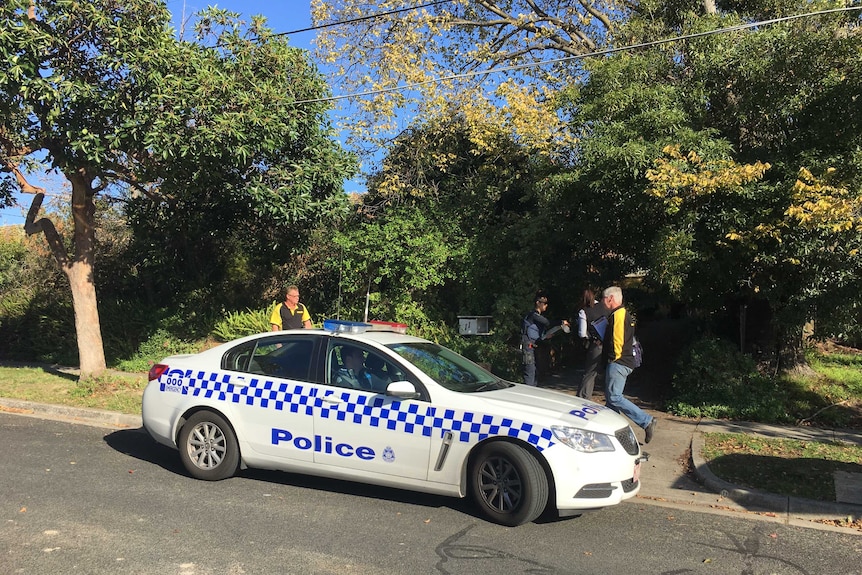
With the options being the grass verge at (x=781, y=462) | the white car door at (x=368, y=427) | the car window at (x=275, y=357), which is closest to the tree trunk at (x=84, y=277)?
the car window at (x=275, y=357)

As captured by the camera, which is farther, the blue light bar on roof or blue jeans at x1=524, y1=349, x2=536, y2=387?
blue jeans at x1=524, y1=349, x2=536, y2=387

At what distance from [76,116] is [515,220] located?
711 centimetres

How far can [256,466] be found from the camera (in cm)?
570

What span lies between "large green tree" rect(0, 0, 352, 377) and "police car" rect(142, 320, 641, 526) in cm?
352

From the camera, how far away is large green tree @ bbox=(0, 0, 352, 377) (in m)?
8.03

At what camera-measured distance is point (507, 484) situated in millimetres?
4789

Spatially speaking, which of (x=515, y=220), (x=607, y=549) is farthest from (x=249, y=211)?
(x=607, y=549)

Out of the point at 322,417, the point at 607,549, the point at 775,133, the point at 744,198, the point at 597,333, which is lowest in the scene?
the point at 607,549

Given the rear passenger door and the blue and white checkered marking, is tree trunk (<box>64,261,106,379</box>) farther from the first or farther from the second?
the rear passenger door

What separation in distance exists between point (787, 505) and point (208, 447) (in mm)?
4959

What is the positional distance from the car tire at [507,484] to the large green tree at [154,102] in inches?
214

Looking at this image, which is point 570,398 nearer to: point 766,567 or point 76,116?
point 766,567

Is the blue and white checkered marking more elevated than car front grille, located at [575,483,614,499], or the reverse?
the blue and white checkered marking

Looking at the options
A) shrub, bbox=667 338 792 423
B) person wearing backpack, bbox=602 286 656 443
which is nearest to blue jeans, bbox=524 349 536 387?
person wearing backpack, bbox=602 286 656 443
